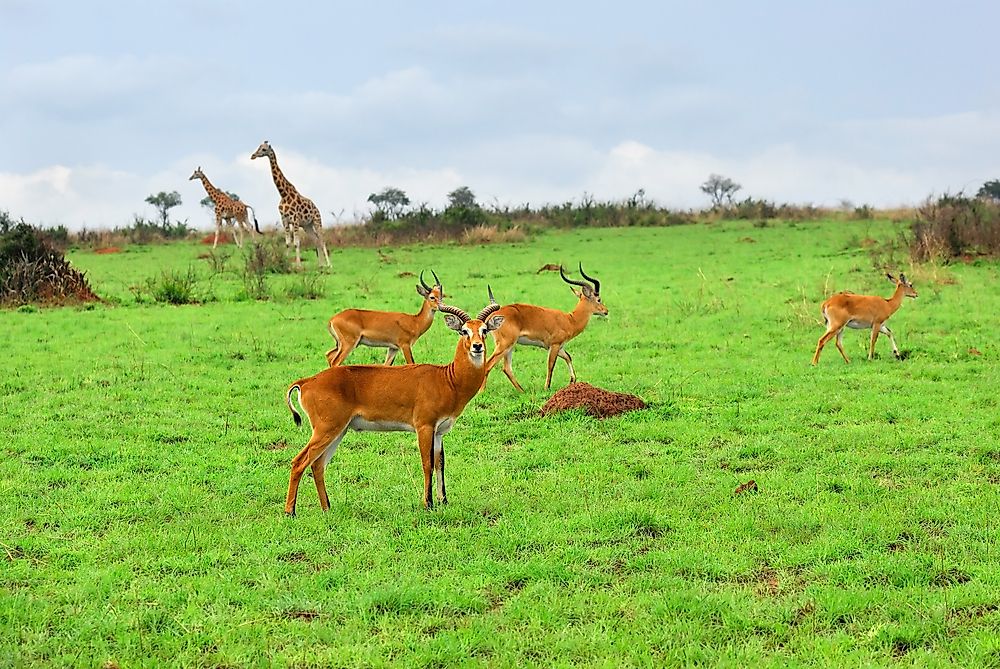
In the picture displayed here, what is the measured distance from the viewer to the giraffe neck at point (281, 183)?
28.6 meters

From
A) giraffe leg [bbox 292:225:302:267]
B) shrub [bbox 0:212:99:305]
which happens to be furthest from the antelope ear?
giraffe leg [bbox 292:225:302:267]

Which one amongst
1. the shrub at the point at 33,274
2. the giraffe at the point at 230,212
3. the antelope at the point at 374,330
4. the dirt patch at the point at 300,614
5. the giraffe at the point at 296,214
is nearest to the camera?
the dirt patch at the point at 300,614

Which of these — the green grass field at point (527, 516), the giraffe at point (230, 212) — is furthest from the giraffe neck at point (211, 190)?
the green grass field at point (527, 516)

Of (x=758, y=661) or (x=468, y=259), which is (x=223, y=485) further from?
(x=468, y=259)

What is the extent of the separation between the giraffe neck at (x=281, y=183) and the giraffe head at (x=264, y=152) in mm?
88

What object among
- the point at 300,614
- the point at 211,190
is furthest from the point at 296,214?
the point at 300,614

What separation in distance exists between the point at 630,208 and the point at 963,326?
2630 cm

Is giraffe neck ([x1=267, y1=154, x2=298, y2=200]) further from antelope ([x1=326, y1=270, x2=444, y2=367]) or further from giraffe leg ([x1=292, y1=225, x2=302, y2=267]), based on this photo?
antelope ([x1=326, y1=270, x2=444, y2=367])

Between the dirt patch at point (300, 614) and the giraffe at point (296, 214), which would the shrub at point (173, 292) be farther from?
the dirt patch at point (300, 614)

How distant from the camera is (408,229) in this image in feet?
116

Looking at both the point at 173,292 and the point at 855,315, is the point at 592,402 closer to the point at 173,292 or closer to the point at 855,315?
the point at 855,315

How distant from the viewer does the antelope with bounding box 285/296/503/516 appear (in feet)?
21.9

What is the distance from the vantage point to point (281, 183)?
2895cm

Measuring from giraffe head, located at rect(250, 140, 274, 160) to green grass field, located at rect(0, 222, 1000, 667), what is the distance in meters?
16.2
